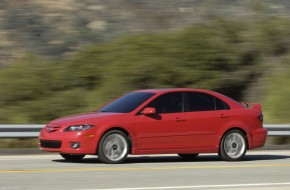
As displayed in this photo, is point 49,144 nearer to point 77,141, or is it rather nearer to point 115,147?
point 77,141

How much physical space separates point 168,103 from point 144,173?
2.49 metres

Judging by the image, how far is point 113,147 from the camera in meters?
13.0

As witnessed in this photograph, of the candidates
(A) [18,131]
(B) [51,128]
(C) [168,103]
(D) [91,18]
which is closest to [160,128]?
(C) [168,103]

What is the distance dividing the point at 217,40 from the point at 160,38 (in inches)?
84.6

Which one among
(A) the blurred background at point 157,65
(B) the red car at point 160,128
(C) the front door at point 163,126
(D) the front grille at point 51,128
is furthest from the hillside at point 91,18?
(D) the front grille at point 51,128

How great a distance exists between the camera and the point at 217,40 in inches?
1057

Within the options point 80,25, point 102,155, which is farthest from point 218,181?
point 80,25

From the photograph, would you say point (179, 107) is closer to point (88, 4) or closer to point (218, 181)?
point (218, 181)

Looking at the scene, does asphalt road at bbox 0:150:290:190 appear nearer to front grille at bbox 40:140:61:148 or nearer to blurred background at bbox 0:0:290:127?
front grille at bbox 40:140:61:148

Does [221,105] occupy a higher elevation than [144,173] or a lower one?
higher

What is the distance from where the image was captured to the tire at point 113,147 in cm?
1288

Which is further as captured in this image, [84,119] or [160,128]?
[160,128]

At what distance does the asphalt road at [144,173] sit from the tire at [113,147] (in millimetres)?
194

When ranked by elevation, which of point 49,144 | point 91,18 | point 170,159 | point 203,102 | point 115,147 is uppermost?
point 91,18
